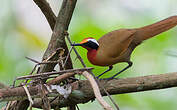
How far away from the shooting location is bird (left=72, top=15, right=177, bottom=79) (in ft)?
6.55

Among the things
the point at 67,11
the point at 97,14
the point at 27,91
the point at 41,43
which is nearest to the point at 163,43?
the point at 97,14

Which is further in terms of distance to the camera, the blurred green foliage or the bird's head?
the blurred green foliage

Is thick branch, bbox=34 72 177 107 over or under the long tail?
under

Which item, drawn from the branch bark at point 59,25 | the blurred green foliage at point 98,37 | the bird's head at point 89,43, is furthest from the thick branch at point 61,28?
the blurred green foliage at point 98,37

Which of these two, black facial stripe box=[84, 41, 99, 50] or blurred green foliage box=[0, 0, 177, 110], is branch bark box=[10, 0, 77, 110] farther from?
blurred green foliage box=[0, 0, 177, 110]

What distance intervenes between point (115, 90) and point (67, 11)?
1.43ft

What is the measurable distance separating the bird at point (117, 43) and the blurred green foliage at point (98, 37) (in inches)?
6.3

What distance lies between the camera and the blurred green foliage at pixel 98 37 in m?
2.40

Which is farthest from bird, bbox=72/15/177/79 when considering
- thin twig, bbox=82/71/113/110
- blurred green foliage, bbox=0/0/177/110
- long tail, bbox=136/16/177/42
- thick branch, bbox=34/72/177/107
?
thin twig, bbox=82/71/113/110

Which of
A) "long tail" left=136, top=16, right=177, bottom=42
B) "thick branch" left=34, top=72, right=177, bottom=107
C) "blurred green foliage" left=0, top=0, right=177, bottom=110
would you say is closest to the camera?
"thick branch" left=34, top=72, right=177, bottom=107

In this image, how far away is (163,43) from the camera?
8.29 ft

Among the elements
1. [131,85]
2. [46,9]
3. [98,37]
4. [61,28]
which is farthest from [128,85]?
[98,37]

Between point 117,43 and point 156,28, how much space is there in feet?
0.83

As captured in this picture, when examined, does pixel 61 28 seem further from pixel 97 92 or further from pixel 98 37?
pixel 98 37
